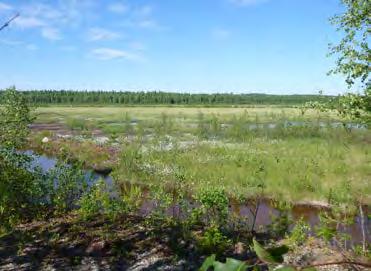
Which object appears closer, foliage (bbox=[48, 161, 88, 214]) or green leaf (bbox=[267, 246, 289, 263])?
green leaf (bbox=[267, 246, 289, 263])

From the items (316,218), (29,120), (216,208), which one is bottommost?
(316,218)

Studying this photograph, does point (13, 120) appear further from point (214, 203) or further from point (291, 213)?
point (291, 213)

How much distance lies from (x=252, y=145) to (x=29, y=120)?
80.5 feet

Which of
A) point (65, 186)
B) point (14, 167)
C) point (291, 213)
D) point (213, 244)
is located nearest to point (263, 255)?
point (213, 244)

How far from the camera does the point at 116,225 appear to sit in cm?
1365

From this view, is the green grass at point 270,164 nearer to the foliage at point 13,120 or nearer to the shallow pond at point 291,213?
the shallow pond at point 291,213

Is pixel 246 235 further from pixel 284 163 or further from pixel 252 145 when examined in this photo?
pixel 252 145

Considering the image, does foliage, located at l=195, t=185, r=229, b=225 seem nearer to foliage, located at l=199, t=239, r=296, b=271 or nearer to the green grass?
the green grass

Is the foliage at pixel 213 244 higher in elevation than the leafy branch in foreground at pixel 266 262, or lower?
lower

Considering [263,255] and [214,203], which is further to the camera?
[214,203]

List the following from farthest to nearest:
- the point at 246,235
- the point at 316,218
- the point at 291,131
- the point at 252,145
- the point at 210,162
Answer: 1. the point at 291,131
2. the point at 252,145
3. the point at 210,162
4. the point at 316,218
5. the point at 246,235

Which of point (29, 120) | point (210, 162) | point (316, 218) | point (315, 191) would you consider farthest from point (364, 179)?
point (29, 120)

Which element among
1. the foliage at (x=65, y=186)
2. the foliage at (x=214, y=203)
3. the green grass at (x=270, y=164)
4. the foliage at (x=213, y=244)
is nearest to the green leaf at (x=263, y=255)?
the foliage at (x=213, y=244)

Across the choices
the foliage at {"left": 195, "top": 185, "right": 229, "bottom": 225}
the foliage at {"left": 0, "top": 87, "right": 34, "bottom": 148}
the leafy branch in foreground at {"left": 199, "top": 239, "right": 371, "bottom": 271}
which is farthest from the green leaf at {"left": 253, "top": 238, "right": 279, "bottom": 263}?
the foliage at {"left": 195, "top": 185, "right": 229, "bottom": 225}
